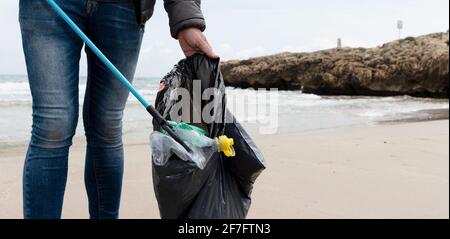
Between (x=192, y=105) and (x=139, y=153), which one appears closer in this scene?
(x=192, y=105)

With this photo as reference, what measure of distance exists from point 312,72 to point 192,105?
22606 mm

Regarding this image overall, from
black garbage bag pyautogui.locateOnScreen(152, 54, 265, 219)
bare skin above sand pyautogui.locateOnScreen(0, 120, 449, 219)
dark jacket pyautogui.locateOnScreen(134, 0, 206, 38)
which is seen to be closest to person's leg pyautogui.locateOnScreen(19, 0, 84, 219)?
dark jacket pyautogui.locateOnScreen(134, 0, 206, 38)

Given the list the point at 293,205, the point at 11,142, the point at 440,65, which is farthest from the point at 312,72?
the point at 293,205

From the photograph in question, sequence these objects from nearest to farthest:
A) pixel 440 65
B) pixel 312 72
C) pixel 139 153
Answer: pixel 139 153 → pixel 440 65 → pixel 312 72

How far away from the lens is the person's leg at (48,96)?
4.57ft

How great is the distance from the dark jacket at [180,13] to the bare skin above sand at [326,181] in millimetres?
1114

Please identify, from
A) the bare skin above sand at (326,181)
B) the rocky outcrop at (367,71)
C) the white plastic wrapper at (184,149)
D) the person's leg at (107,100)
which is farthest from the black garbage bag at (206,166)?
the rocky outcrop at (367,71)

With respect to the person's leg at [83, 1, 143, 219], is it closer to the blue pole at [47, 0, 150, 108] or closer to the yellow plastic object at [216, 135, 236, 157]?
the blue pole at [47, 0, 150, 108]

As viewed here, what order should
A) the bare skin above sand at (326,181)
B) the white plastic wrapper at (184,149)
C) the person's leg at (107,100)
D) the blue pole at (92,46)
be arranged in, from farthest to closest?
1. the bare skin above sand at (326,181)
2. the person's leg at (107,100)
3. the blue pole at (92,46)
4. the white plastic wrapper at (184,149)

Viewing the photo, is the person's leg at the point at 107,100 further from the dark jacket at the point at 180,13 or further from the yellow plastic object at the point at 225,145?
the yellow plastic object at the point at 225,145

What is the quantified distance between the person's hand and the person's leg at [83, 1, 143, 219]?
0.22 metres
